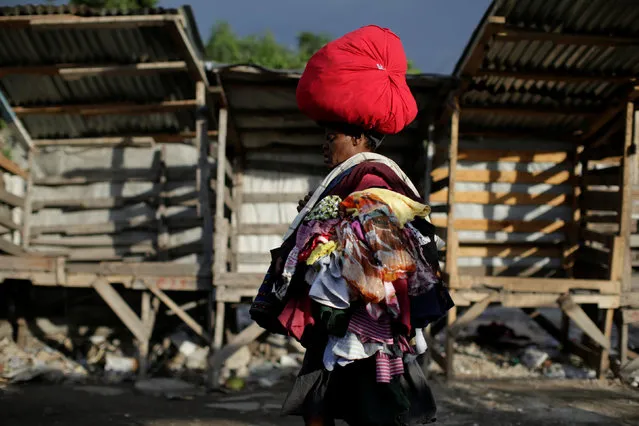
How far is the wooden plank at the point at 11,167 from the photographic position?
788cm

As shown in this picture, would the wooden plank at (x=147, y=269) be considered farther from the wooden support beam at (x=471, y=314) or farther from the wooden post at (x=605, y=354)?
the wooden post at (x=605, y=354)

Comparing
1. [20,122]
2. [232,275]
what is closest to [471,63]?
[232,275]

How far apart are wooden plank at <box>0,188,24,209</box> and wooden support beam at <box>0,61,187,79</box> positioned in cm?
174

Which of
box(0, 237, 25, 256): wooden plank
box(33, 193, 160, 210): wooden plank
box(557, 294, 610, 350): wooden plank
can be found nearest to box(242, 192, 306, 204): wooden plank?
box(33, 193, 160, 210): wooden plank

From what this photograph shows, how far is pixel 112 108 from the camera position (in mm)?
7582

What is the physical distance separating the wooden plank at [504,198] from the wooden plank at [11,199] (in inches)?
255

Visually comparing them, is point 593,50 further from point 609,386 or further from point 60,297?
point 60,297

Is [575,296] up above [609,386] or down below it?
above

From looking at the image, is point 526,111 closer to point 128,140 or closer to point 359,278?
point 128,140

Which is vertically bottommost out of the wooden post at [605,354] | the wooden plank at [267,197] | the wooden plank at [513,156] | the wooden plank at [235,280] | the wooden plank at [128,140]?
the wooden post at [605,354]

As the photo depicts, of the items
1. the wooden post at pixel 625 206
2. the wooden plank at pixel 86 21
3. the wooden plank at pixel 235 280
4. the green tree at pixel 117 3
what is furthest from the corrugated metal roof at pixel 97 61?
the green tree at pixel 117 3

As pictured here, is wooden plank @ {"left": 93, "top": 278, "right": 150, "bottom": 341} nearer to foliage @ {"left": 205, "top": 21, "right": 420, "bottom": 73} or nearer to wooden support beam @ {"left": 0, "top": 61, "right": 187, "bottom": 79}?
wooden support beam @ {"left": 0, "top": 61, "right": 187, "bottom": 79}

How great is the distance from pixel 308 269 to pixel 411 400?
0.64m

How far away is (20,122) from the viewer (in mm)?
8234
